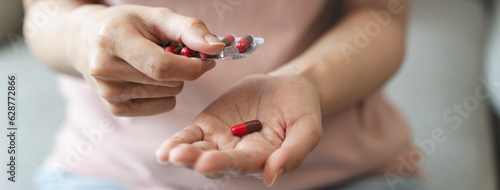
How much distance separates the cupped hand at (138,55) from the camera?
13.4 inches

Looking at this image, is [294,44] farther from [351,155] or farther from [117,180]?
[117,180]

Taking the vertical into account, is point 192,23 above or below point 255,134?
above

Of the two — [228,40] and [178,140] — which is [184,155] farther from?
[228,40]

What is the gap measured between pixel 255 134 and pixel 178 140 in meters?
0.08

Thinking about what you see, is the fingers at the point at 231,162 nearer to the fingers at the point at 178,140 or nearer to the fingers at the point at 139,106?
the fingers at the point at 178,140

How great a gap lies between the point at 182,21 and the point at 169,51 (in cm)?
3

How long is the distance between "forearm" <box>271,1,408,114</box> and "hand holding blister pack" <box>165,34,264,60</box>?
59 mm

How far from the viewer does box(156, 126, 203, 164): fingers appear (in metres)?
0.30

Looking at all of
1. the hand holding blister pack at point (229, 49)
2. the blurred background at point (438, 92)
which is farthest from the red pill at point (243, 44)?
the blurred background at point (438, 92)

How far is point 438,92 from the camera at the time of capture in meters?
0.72

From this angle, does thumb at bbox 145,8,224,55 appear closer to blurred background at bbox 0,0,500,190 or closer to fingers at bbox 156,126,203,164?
fingers at bbox 156,126,203,164

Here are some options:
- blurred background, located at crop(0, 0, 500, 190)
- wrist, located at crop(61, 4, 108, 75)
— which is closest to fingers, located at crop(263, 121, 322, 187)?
wrist, located at crop(61, 4, 108, 75)

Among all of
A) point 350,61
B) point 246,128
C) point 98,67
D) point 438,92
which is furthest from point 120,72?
point 438,92

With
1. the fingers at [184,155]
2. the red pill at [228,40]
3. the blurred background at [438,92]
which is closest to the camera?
the fingers at [184,155]
